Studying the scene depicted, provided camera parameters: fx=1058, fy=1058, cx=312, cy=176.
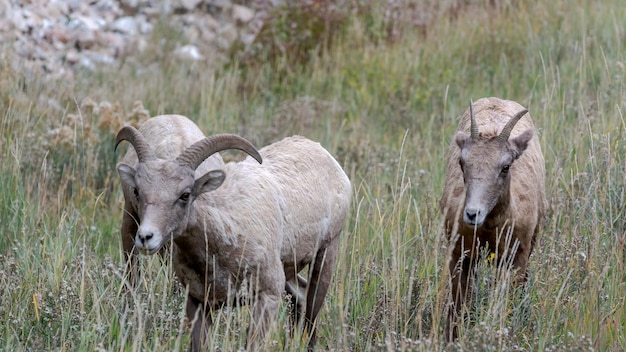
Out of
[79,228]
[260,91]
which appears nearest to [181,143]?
[79,228]

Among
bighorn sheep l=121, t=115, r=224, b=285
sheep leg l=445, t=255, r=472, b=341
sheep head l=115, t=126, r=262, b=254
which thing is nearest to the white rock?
bighorn sheep l=121, t=115, r=224, b=285

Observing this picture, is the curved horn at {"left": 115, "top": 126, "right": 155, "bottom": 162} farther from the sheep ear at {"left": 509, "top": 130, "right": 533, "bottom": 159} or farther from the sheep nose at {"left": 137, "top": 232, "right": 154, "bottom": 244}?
the sheep ear at {"left": 509, "top": 130, "right": 533, "bottom": 159}

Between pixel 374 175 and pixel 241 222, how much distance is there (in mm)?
2871

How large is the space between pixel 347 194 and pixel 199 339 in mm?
1509

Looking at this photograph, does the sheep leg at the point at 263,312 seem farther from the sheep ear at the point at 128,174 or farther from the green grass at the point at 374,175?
the sheep ear at the point at 128,174

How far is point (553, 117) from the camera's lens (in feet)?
29.3

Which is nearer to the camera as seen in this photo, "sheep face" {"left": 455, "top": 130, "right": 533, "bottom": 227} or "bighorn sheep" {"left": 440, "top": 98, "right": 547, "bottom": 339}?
"sheep face" {"left": 455, "top": 130, "right": 533, "bottom": 227}

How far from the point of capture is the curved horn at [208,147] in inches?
224

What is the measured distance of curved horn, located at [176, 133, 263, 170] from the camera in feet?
18.7

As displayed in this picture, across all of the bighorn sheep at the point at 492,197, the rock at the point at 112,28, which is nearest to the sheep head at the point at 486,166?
the bighorn sheep at the point at 492,197

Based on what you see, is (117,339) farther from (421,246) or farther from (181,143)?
(421,246)

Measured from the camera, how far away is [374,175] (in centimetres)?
866

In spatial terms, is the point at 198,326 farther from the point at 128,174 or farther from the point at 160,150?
the point at 160,150

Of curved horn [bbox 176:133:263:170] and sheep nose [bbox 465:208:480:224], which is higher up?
curved horn [bbox 176:133:263:170]
